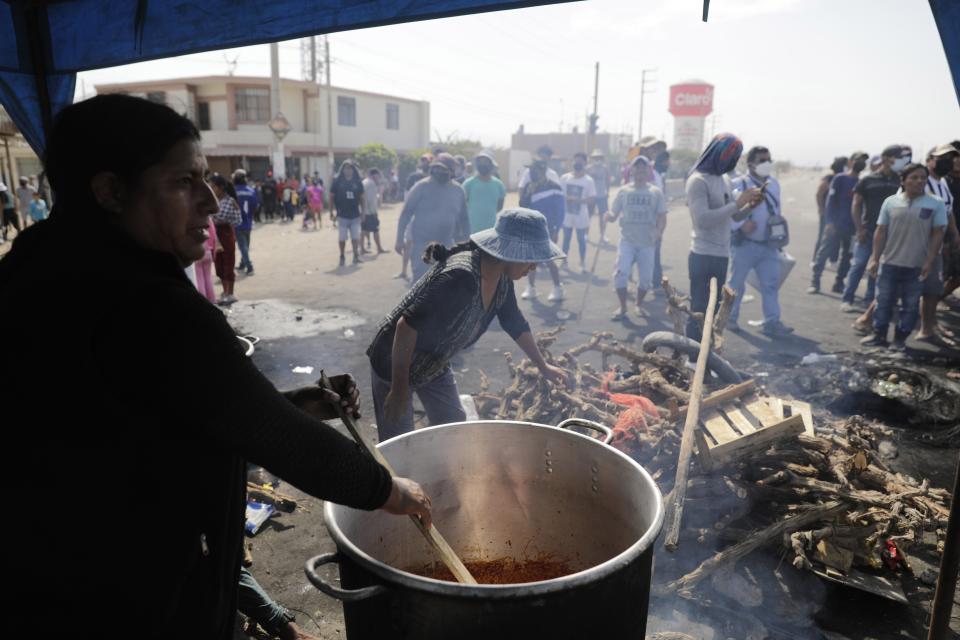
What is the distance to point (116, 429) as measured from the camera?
1223 millimetres

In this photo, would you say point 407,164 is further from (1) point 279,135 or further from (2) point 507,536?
(2) point 507,536

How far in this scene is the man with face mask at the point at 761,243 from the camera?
7141 mm

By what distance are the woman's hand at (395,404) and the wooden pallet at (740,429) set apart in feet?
5.73

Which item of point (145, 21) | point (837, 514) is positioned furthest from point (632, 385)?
point (145, 21)

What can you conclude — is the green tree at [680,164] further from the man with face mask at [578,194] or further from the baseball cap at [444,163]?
the baseball cap at [444,163]

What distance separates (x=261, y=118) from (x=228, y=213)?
92.7ft

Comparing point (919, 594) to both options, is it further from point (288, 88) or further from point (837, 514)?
point (288, 88)

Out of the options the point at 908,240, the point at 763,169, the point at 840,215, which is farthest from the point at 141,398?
the point at 840,215

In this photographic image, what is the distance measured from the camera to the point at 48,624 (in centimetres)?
129

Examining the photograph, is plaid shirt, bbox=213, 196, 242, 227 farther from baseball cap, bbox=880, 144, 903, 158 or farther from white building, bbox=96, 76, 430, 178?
white building, bbox=96, 76, 430, 178

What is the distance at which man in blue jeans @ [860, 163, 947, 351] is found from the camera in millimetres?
6754

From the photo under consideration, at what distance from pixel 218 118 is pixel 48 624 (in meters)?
37.9

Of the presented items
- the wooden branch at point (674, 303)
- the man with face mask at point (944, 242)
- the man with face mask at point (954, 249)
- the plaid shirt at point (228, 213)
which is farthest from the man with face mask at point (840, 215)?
the plaid shirt at point (228, 213)

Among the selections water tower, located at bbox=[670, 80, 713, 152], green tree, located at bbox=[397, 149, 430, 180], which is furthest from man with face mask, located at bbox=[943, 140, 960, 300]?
water tower, located at bbox=[670, 80, 713, 152]
